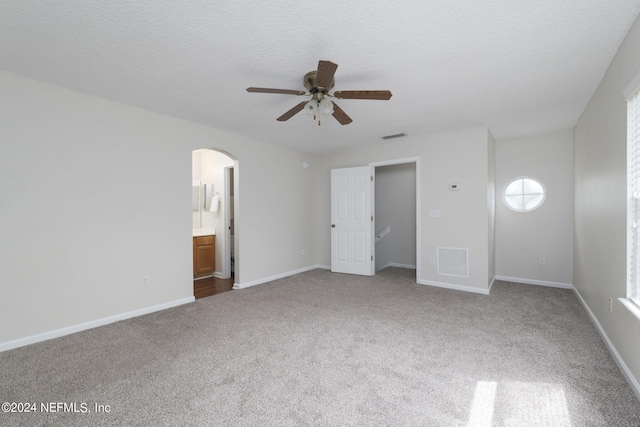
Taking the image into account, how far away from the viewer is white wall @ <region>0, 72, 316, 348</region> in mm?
2594

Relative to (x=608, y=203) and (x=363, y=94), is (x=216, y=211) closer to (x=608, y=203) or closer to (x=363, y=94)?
(x=363, y=94)

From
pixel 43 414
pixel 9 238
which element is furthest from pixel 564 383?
pixel 9 238

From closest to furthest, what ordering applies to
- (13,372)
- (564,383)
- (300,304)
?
(564,383) → (13,372) → (300,304)

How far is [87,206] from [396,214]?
5569 millimetres

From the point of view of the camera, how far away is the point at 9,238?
101 inches

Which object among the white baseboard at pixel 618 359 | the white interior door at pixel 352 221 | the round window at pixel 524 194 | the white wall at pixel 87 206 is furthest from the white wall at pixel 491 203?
the white wall at pixel 87 206

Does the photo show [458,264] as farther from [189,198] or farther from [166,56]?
[166,56]

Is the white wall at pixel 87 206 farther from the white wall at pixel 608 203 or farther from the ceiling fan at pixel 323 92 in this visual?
the white wall at pixel 608 203

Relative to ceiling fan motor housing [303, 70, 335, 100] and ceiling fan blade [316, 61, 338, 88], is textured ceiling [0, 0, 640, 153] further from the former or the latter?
ceiling fan blade [316, 61, 338, 88]

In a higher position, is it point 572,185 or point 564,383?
point 572,185

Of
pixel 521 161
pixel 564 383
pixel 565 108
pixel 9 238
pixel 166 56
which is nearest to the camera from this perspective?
pixel 564 383

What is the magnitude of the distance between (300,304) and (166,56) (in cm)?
304

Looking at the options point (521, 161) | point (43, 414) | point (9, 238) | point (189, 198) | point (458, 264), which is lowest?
point (43, 414)

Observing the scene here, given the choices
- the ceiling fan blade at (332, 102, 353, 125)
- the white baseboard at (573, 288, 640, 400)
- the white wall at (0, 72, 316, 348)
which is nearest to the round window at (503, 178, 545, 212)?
the white baseboard at (573, 288, 640, 400)
